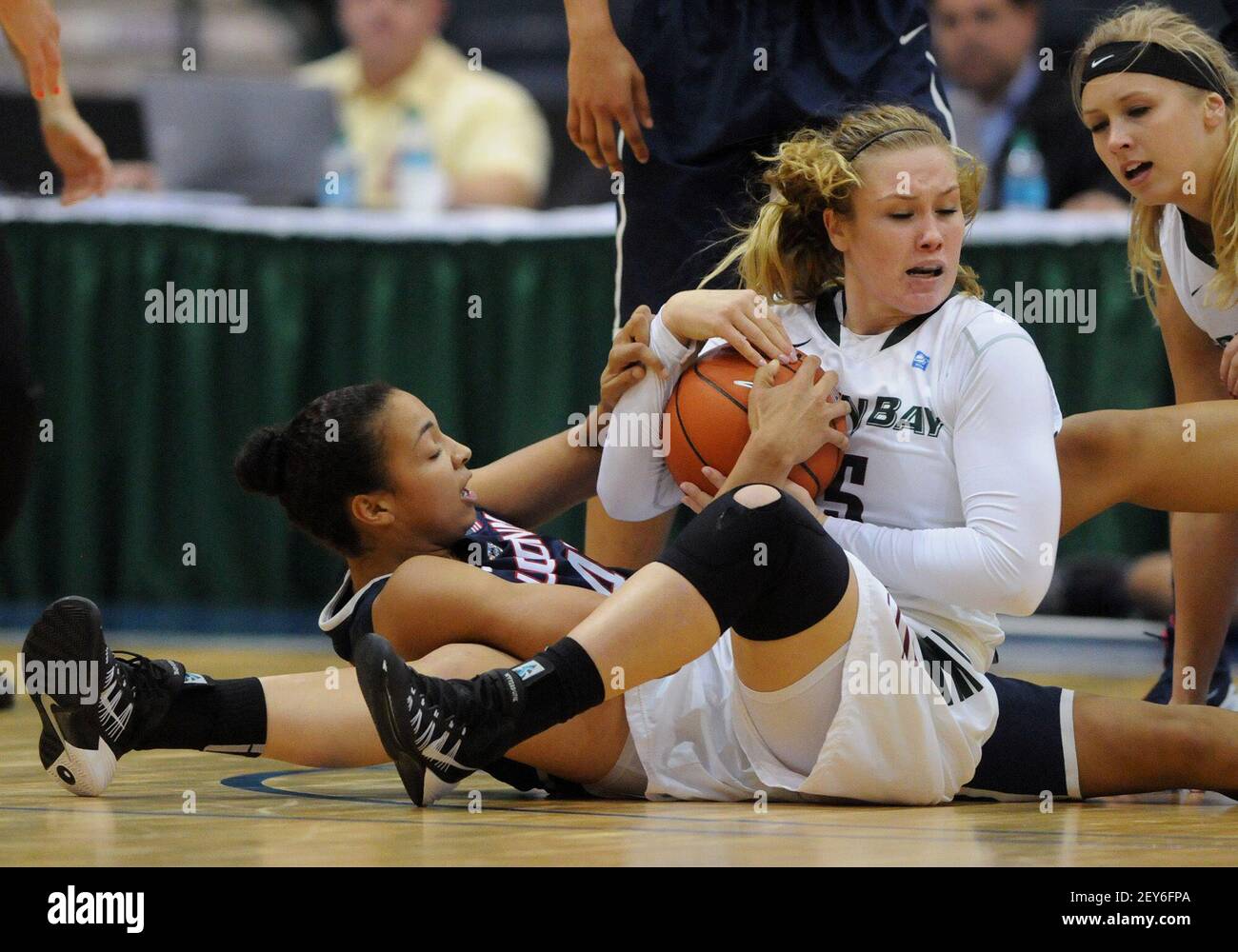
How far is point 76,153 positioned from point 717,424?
1884mm

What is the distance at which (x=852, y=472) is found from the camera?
2531 millimetres

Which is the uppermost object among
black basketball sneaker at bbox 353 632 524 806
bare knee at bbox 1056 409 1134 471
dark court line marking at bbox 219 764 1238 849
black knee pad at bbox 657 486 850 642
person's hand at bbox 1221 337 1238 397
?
person's hand at bbox 1221 337 1238 397

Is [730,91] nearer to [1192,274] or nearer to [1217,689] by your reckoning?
[1192,274]

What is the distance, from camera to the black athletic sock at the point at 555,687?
220cm

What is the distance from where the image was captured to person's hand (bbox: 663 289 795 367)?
2.53 m

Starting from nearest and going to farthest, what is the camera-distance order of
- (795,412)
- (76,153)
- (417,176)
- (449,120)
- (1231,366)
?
(795,412) < (1231,366) < (76,153) < (417,176) < (449,120)

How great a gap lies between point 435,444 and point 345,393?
15cm

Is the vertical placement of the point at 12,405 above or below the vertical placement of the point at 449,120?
below

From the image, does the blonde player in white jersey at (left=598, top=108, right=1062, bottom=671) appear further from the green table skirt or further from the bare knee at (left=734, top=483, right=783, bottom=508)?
the green table skirt

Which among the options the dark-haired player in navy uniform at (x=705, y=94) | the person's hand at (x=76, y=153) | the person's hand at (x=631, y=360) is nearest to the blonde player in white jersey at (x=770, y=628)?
the person's hand at (x=631, y=360)

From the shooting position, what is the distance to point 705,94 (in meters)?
3.10

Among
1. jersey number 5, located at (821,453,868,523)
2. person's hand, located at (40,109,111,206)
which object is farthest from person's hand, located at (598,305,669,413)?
person's hand, located at (40,109,111,206)

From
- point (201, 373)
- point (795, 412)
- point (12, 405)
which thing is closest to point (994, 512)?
point (795, 412)
